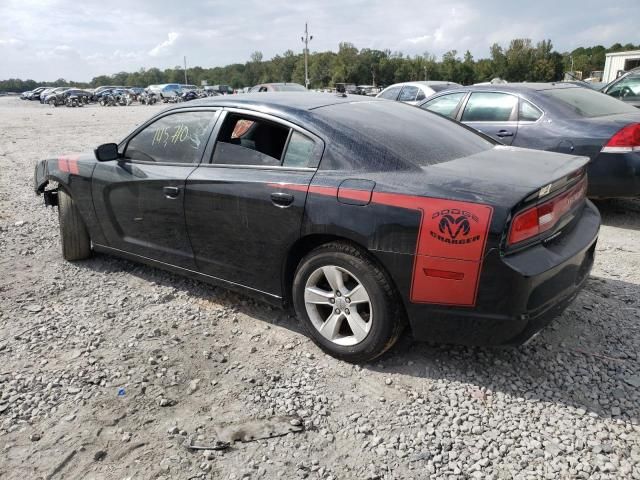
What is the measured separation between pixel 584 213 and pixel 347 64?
89.1 metres

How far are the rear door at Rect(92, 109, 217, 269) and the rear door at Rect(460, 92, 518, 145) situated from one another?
3667mm

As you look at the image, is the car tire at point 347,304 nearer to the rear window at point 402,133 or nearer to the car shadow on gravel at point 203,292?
the car shadow on gravel at point 203,292

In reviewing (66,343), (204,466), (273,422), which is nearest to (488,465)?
(273,422)

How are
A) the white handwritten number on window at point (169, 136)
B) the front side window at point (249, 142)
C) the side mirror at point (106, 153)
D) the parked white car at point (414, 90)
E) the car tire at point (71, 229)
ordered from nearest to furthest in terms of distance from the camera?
the front side window at point (249, 142) < the white handwritten number on window at point (169, 136) < the side mirror at point (106, 153) < the car tire at point (71, 229) < the parked white car at point (414, 90)

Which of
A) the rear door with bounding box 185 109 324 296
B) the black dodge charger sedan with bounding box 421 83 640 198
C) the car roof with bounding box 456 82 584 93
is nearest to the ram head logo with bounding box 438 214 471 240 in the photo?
the rear door with bounding box 185 109 324 296

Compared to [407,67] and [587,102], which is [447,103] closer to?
[587,102]

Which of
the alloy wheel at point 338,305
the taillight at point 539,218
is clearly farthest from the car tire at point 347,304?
the taillight at point 539,218

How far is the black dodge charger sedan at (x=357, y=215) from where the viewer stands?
7.93 ft

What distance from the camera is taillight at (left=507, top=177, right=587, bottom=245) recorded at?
2.36 m

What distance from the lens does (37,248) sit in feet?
16.4

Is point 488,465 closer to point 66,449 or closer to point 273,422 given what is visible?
point 273,422

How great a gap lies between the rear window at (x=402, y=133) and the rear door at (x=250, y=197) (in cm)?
24

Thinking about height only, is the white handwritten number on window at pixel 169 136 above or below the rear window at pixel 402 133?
below

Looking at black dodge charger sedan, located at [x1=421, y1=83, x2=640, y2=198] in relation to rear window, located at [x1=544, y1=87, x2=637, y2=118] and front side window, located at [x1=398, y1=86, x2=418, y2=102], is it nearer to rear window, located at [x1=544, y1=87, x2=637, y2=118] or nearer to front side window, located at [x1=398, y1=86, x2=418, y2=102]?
rear window, located at [x1=544, y1=87, x2=637, y2=118]
